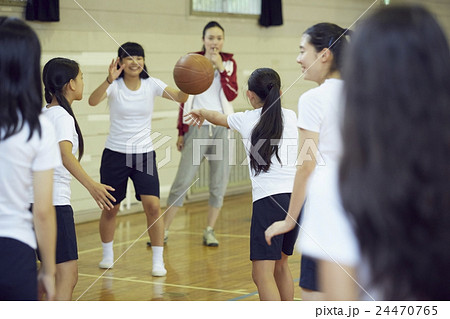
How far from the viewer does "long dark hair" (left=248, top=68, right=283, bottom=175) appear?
8.63 ft

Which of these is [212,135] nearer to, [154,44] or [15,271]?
[154,44]

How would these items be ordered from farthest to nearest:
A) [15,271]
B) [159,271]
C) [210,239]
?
[210,239] < [159,271] < [15,271]

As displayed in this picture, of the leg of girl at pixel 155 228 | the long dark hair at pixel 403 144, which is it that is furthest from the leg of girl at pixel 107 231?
the long dark hair at pixel 403 144

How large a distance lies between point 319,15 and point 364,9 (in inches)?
35.4

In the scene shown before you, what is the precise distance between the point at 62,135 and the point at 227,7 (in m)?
3.99

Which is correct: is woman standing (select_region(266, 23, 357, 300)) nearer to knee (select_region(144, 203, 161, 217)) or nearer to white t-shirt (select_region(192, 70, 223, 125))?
knee (select_region(144, 203, 161, 217))

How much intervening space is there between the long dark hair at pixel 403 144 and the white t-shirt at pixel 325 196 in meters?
0.07

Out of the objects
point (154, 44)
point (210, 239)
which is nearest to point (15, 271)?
point (210, 239)

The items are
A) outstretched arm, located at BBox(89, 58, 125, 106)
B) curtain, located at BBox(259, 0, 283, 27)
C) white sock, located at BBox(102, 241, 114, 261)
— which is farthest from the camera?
curtain, located at BBox(259, 0, 283, 27)

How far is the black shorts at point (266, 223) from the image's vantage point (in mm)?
2582

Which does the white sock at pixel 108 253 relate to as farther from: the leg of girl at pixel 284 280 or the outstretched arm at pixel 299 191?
the outstretched arm at pixel 299 191

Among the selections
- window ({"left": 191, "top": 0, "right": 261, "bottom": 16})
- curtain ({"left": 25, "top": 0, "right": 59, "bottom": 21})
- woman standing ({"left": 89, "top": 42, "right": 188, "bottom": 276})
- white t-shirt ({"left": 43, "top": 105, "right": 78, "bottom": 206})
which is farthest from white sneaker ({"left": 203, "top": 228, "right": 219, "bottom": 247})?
window ({"left": 191, "top": 0, "right": 261, "bottom": 16})

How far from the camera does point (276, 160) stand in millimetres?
2662

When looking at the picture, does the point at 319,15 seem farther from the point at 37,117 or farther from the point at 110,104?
the point at 37,117
